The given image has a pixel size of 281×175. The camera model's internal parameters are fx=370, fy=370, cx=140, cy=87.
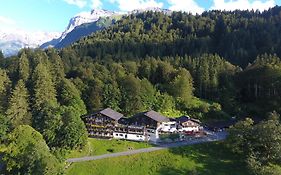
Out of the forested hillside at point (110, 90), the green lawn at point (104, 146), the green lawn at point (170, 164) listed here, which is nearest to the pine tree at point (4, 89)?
the forested hillside at point (110, 90)

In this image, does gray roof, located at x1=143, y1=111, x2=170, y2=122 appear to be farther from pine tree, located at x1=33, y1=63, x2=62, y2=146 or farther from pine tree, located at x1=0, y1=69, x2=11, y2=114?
pine tree, located at x1=0, y1=69, x2=11, y2=114

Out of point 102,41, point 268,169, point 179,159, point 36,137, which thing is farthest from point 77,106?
point 102,41

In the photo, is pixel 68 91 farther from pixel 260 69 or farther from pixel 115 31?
pixel 115 31

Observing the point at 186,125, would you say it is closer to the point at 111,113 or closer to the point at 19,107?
the point at 111,113

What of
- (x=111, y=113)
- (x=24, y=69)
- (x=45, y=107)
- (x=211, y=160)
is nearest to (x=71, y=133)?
(x=45, y=107)

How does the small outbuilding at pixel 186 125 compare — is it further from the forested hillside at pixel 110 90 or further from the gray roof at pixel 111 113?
the gray roof at pixel 111 113

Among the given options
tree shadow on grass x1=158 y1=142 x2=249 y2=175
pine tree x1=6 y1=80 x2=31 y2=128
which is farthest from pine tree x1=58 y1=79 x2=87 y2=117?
tree shadow on grass x1=158 y1=142 x2=249 y2=175
